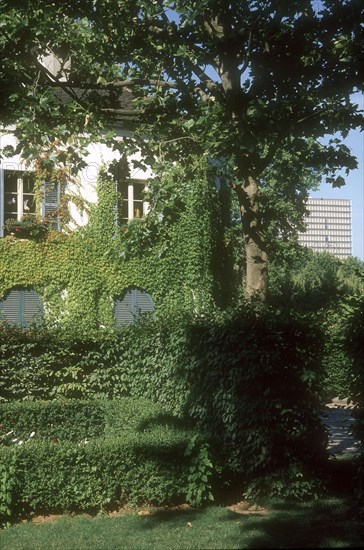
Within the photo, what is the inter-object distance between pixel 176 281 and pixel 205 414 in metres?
12.7

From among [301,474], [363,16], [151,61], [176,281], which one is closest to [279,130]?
[363,16]

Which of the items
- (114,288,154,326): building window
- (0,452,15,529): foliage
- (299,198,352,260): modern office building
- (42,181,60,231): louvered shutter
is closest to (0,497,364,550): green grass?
(0,452,15,529): foliage

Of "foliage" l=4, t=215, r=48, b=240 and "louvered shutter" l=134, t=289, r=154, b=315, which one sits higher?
"foliage" l=4, t=215, r=48, b=240

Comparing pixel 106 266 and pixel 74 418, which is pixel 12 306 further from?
pixel 74 418

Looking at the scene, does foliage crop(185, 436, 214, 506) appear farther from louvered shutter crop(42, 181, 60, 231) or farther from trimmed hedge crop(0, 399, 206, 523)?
louvered shutter crop(42, 181, 60, 231)

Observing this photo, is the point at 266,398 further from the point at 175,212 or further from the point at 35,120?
the point at 35,120

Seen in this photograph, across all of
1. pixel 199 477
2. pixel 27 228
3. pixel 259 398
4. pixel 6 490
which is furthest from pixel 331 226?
pixel 6 490

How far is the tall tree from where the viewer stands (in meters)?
12.2

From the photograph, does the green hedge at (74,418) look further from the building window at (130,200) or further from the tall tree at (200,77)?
the building window at (130,200)

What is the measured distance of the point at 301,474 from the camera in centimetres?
909

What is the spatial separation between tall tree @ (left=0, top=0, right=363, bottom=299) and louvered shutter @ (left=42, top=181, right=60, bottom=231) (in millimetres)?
7090

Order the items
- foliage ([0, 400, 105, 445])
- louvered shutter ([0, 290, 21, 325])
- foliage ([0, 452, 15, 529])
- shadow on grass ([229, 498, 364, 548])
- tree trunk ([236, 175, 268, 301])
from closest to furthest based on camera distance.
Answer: shadow on grass ([229, 498, 364, 548]) → foliage ([0, 452, 15, 529]) → foliage ([0, 400, 105, 445]) → tree trunk ([236, 175, 268, 301]) → louvered shutter ([0, 290, 21, 325])

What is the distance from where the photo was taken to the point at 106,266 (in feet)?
73.3

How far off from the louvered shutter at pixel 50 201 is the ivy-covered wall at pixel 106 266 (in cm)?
47
